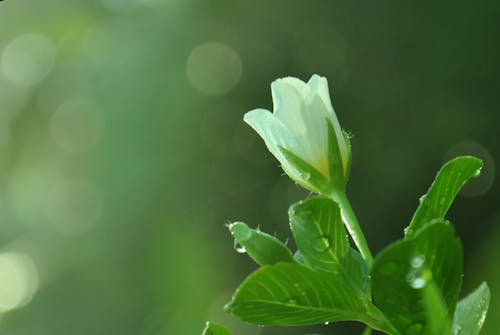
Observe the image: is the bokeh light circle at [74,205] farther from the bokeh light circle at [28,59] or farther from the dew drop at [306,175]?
the dew drop at [306,175]

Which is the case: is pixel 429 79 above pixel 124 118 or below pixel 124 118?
below

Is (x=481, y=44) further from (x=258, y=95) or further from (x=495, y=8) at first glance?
(x=258, y=95)

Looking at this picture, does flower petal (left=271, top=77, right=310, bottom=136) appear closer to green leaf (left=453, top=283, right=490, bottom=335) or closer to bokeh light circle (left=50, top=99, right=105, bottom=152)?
green leaf (left=453, top=283, right=490, bottom=335)

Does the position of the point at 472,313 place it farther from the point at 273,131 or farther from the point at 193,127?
the point at 193,127

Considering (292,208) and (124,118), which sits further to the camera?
(124,118)

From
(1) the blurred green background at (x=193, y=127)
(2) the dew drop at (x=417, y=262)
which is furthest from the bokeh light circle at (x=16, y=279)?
(2) the dew drop at (x=417, y=262)

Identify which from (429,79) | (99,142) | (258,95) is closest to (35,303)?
(99,142)

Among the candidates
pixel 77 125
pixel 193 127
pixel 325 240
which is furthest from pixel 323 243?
pixel 77 125
